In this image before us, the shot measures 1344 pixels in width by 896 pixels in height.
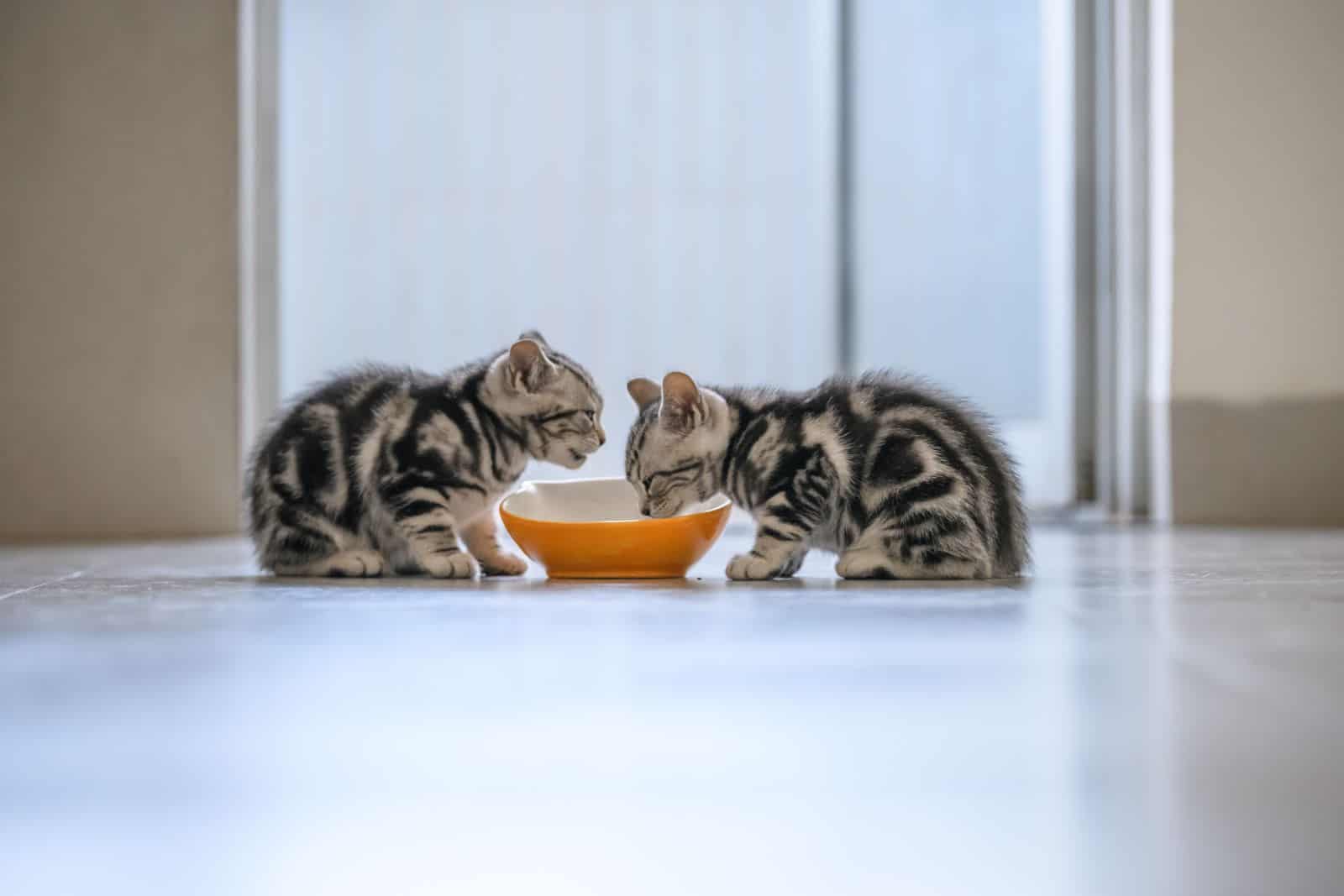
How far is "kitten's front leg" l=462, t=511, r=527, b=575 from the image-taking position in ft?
11.1

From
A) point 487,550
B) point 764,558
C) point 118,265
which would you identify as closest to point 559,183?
point 118,265

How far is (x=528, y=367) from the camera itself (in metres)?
3.18

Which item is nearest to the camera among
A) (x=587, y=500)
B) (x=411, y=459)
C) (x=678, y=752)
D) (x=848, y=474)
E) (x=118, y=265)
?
(x=678, y=752)

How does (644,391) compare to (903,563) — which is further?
(644,391)

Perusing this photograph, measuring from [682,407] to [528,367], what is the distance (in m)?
0.38

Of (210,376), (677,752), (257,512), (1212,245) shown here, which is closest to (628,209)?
(210,376)

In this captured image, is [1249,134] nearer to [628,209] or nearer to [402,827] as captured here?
[628,209]

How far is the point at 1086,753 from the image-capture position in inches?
47.6

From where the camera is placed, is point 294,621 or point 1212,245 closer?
point 294,621

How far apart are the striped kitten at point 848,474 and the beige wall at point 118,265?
344cm

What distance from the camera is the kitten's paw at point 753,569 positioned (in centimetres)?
303

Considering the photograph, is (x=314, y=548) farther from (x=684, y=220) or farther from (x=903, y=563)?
(x=684, y=220)

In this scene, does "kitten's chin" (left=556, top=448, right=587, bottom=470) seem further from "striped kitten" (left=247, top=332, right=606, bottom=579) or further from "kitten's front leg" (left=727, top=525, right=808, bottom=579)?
"kitten's front leg" (left=727, top=525, right=808, bottom=579)

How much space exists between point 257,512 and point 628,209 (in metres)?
3.56
